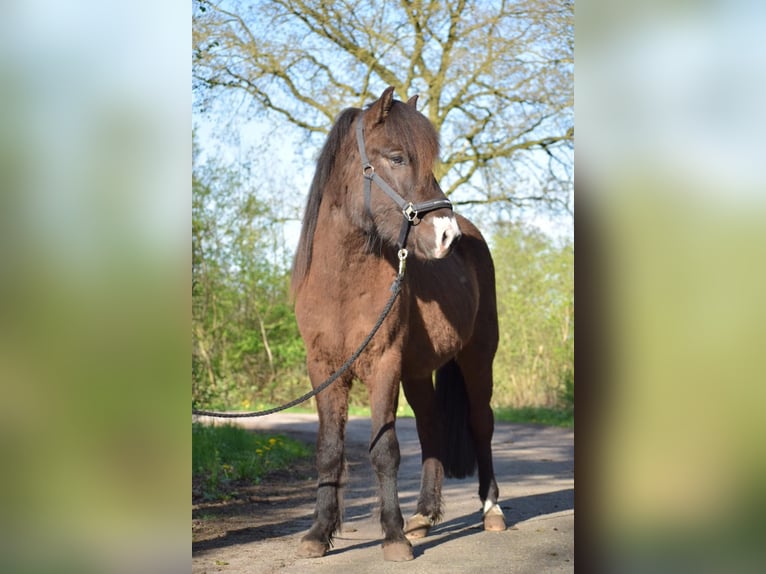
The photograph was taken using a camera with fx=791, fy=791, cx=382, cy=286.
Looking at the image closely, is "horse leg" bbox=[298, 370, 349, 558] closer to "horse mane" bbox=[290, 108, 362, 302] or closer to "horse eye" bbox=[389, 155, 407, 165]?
"horse mane" bbox=[290, 108, 362, 302]

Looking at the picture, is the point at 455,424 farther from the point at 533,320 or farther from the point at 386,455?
the point at 533,320

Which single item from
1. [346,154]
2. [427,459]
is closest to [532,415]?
[427,459]

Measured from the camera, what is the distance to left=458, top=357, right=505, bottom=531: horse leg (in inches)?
211

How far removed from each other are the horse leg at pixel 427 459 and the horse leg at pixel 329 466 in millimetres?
806

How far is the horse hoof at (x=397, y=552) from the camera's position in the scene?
4.14 meters

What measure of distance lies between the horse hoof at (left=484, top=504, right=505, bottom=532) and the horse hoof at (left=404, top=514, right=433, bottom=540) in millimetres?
398

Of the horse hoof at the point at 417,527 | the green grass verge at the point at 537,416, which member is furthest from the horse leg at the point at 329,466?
the green grass verge at the point at 537,416

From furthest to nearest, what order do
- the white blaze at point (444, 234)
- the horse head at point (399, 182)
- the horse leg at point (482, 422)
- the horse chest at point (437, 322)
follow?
1. the horse leg at point (482, 422)
2. the horse chest at point (437, 322)
3. the horse head at point (399, 182)
4. the white blaze at point (444, 234)

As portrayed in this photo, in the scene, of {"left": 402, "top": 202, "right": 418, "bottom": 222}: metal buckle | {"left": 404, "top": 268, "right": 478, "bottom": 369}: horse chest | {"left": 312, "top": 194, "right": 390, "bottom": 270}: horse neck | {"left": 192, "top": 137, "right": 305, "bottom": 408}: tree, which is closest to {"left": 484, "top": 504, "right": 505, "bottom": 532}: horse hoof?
{"left": 404, "top": 268, "right": 478, "bottom": 369}: horse chest

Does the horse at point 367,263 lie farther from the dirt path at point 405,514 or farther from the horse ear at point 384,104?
the dirt path at point 405,514
